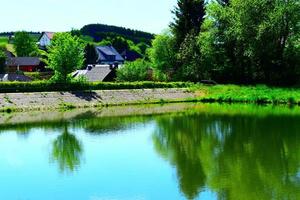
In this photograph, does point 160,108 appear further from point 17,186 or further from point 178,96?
point 17,186

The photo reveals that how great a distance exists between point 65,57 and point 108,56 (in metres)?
76.8

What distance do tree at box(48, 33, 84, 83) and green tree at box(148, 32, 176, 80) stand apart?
15281 millimetres

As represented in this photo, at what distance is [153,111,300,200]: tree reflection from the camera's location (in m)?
15.8

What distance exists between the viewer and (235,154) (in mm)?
21484

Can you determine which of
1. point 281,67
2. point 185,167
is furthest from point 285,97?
point 185,167

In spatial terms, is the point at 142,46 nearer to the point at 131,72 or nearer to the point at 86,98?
the point at 131,72

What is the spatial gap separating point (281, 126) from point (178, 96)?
2340cm

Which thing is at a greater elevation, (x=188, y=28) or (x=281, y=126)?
(x=188, y=28)

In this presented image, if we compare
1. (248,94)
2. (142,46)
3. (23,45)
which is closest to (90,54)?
(23,45)

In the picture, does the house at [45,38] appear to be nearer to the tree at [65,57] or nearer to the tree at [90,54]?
the tree at [90,54]

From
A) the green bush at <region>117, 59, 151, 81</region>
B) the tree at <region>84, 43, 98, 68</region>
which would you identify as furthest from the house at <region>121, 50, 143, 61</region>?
the green bush at <region>117, 59, 151, 81</region>

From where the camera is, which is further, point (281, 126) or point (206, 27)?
point (206, 27)

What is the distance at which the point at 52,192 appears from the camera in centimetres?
Answer: 1603

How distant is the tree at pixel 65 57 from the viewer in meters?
51.8
